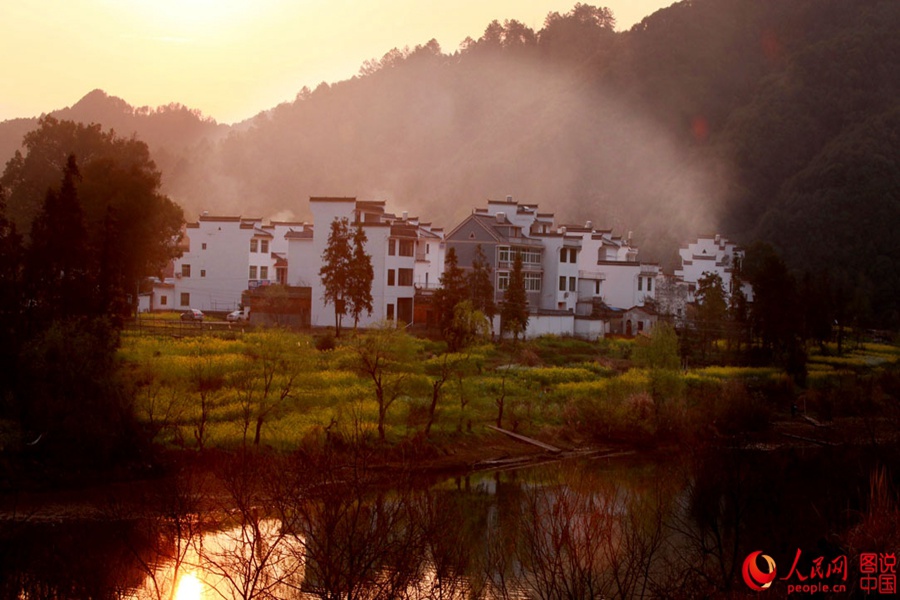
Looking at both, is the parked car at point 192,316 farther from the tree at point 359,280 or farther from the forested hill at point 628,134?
the forested hill at point 628,134

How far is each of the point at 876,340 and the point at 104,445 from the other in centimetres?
4462

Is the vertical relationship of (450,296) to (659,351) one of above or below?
above

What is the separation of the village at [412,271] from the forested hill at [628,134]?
16.2 meters

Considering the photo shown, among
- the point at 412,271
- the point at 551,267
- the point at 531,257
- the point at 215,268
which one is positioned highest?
the point at 531,257

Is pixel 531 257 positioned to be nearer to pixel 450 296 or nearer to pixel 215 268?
pixel 450 296

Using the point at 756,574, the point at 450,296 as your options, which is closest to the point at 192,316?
the point at 450,296

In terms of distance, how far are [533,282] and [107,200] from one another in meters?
21.7

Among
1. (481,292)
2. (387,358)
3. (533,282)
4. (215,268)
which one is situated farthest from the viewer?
(215,268)

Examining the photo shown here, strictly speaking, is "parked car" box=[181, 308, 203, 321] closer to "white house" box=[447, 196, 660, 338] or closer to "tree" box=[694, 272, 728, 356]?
"white house" box=[447, 196, 660, 338]

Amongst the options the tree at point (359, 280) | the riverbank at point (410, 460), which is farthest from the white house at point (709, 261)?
the riverbank at point (410, 460)

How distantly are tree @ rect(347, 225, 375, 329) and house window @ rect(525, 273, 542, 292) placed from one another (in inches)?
473

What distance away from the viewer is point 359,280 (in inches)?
1469

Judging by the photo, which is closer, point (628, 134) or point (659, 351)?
point (659, 351)

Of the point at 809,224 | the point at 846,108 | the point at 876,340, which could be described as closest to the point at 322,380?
the point at 876,340
